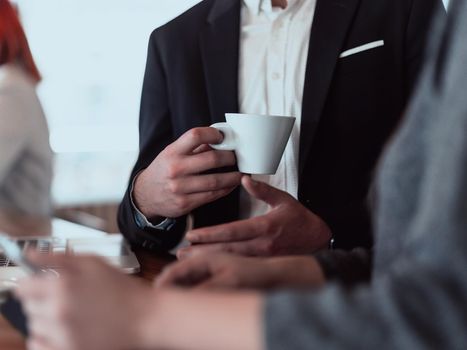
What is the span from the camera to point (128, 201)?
1.11 metres

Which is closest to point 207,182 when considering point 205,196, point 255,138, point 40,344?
point 205,196

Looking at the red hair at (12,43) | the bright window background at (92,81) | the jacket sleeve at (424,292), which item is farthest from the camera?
the bright window background at (92,81)

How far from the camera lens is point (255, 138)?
0.82 m

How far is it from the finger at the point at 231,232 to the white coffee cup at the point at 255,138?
80 millimetres

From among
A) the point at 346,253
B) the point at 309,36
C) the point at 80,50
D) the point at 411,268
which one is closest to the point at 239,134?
the point at 346,253

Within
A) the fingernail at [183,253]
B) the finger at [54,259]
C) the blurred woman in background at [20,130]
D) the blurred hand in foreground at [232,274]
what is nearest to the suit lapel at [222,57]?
the fingernail at [183,253]

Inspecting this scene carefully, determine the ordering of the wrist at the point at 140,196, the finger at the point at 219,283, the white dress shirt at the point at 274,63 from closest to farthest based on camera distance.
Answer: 1. the finger at the point at 219,283
2. the wrist at the point at 140,196
3. the white dress shirt at the point at 274,63

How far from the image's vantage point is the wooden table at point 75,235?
58 centimetres

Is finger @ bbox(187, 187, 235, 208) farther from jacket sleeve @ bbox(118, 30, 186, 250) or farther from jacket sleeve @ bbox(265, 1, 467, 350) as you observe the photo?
jacket sleeve @ bbox(265, 1, 467, 350)

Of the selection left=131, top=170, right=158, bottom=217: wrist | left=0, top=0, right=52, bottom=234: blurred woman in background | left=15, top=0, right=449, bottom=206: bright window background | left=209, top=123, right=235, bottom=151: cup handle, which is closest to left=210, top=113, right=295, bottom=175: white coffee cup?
left=209, top=123, right=235, bottom=151: cup handle

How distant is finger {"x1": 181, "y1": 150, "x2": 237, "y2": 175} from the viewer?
889 mm

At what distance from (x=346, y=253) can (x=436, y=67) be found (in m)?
0.27

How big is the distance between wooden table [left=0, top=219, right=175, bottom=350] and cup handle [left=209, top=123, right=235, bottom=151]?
0.65 feet

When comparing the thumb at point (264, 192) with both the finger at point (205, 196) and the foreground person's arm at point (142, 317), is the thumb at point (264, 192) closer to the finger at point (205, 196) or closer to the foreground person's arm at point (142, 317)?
the finger at point (205, 196)
